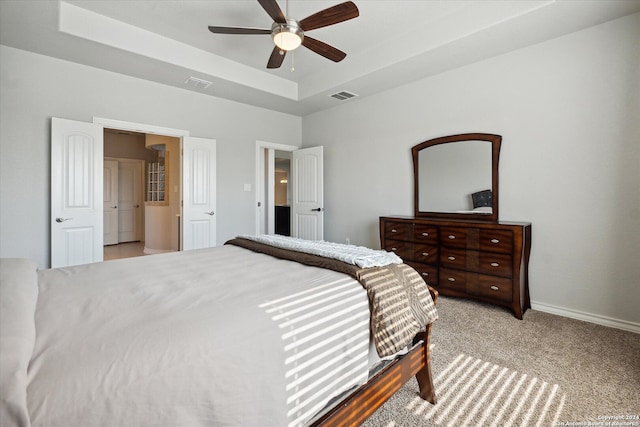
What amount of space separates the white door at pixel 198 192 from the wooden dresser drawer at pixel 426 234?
2.88 metres

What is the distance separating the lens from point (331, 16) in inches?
92.5

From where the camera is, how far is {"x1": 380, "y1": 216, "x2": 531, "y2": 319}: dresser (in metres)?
2.94

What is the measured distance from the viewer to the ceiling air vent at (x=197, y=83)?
393cm

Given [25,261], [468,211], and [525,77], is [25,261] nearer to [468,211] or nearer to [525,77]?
[468,211]

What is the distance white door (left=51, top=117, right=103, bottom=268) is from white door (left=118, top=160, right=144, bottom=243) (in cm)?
420

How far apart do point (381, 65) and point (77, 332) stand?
3.75 metres

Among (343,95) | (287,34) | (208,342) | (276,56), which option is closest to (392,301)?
(208,342)

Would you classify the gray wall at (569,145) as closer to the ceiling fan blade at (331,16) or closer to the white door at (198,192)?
the ceiling fan blade at (331,16)

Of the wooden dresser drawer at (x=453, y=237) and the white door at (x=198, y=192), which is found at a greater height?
the white door at (x=198, y=192)

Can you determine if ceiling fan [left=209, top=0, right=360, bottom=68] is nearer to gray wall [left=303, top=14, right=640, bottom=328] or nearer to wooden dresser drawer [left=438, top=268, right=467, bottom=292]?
gray wall [left=303, top=14, right=640, bottom=328]

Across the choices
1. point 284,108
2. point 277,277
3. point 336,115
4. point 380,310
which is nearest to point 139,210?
point 284,108

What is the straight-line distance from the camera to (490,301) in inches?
122

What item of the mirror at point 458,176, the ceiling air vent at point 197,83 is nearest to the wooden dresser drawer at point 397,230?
the mirror at point 458,176

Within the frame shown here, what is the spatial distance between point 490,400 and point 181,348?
1.74 metres
